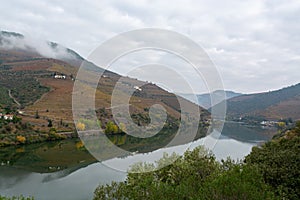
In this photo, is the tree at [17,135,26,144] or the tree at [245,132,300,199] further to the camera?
the tree at [17,135,26,144]

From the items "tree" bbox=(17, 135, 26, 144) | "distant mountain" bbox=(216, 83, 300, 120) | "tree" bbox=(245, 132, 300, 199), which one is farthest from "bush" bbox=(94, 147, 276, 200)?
"distant mountain" bbox=(216, 83, 300, 120)

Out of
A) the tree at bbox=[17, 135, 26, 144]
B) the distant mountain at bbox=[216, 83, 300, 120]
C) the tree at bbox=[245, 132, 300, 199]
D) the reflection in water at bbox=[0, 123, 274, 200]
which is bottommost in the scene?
the reflection in water at bbox=[0, 123, 274, 200]

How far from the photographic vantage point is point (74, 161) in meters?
31.2

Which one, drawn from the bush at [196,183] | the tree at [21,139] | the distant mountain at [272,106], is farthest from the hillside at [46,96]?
the distant mountain at [272,106]

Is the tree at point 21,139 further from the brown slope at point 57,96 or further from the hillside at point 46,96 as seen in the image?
the brown slope at point 57,96

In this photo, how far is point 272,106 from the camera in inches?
5103

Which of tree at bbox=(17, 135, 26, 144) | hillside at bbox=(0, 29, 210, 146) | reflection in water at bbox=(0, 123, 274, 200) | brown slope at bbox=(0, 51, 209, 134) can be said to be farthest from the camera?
hillside at bbox=(0, 29, 210, 146)

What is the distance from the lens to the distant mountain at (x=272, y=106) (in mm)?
111812

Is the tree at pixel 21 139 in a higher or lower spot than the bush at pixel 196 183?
higher

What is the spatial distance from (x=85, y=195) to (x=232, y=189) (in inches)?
526

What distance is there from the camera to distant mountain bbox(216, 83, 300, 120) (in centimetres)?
11181

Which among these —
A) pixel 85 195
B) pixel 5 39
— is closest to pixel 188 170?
pixel 85 195

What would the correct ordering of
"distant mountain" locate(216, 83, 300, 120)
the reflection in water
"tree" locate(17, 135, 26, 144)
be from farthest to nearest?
1. "distant mountain" locate(216, 83, 300, 120)
2. "tree" locate(17, 135, 26, 144)
3. the reflection in water

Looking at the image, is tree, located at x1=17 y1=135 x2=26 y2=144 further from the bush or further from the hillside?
the bush
